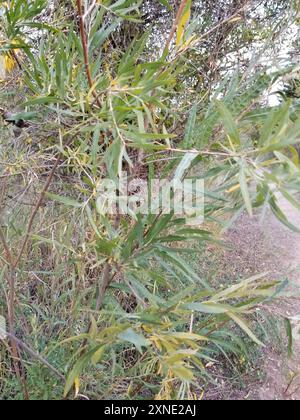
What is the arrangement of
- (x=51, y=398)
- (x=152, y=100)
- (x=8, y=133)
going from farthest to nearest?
(x=8, y=133) < (x=51, y=398) < (x=152, y=100)

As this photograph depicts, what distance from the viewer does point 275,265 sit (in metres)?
3.00

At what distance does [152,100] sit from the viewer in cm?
61

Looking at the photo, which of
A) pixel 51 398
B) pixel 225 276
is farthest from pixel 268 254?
pixel 51 398

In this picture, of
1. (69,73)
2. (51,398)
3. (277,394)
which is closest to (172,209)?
(69,73)

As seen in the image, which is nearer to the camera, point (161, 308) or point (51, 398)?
point (161, 308)

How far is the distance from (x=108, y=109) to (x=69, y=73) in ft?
0.37

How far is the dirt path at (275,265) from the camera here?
5.89 feet

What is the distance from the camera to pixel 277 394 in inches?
70.6

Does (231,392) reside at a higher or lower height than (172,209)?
lower

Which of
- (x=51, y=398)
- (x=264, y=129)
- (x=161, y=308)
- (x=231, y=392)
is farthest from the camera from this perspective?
(x=231, y=392)

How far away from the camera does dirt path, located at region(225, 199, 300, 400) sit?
1795 mm

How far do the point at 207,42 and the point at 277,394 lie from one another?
66.3 inches

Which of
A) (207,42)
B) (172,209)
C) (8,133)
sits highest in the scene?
(207,42)
